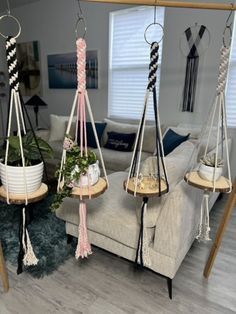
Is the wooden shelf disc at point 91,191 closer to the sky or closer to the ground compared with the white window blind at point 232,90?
closer to the ground

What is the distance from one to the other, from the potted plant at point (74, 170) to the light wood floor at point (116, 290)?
2.63 ft

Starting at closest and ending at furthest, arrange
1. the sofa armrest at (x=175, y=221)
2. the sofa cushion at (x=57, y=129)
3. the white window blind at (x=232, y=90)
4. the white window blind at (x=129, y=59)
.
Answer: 1. the sofa armrest at (x=175, y=221)
2. the white window blind at (x=232, y=90)
3. the white window blind at (x=129, y=59)
4. the sofa cushion at (x=57, y=129)

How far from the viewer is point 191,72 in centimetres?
334

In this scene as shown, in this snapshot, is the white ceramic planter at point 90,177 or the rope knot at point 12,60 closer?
the rope knot at point 12,60

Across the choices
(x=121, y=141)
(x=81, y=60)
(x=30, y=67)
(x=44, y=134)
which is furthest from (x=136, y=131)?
(x=30, y=67)

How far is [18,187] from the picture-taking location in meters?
1.15

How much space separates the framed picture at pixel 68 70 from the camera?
4.22m

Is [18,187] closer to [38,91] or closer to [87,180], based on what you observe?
[87,180]

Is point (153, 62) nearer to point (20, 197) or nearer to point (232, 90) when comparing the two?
point (20, 197)

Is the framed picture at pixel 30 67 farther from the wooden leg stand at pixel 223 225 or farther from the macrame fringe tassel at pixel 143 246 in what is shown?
Result: the wooden leg stand at pixel 223 225

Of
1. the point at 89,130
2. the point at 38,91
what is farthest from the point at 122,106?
the point at 38,91

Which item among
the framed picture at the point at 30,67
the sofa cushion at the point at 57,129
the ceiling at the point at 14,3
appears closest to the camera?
the sofa cushion at the point at 57,129

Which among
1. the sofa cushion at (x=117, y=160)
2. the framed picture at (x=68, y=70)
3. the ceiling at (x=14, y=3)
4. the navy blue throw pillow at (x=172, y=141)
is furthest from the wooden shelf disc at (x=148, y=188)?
the ceiling at (x=14, y=3)

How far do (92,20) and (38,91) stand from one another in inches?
76.8
